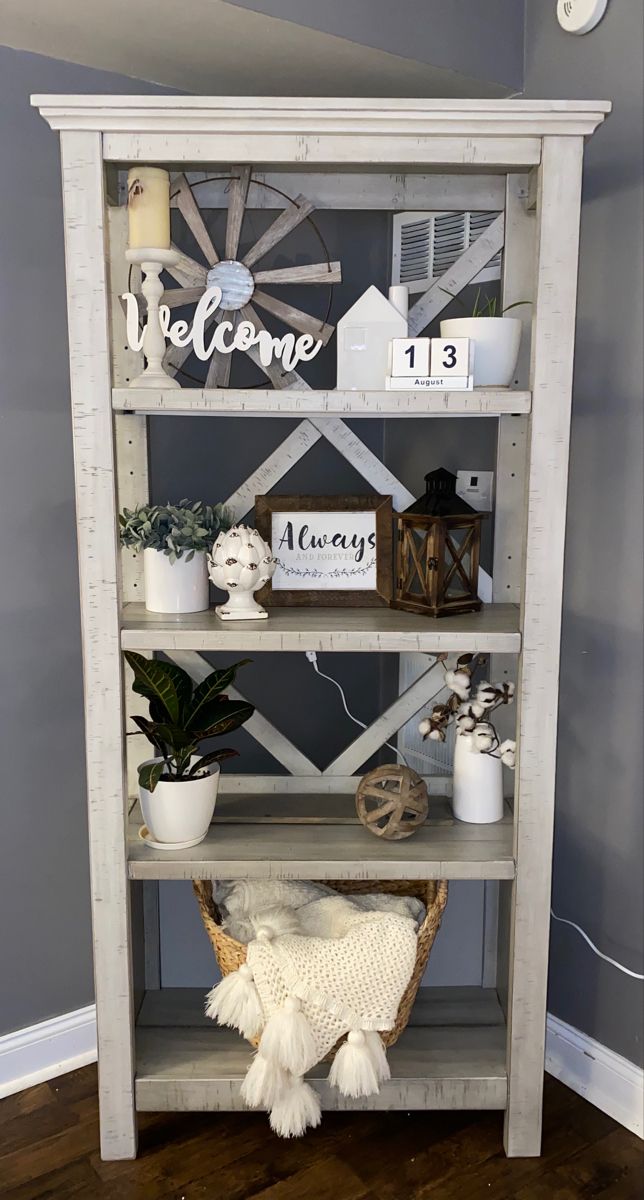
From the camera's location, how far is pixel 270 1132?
1.83 metres

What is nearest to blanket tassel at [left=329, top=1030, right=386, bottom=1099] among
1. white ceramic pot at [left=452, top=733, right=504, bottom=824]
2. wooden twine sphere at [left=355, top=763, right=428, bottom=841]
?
wooden twine sphere at [left=355, top=763, right=428, bottom=841]

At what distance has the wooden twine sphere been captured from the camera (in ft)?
5.81

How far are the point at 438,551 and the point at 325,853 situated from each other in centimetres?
58

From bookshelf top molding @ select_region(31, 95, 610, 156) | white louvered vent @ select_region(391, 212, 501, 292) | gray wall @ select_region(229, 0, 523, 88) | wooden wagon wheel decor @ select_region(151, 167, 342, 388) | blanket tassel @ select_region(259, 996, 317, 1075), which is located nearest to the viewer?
bookshelf top molding @ select_region(31, 95, 610, 156)

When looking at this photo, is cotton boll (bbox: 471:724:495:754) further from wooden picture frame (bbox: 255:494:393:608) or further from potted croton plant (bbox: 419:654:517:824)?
wooden picture frame (bbox: 255:494:393:608)

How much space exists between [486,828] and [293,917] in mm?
397

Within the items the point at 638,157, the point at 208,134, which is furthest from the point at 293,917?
the point at 638,157

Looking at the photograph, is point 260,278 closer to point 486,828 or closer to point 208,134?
point 208,134

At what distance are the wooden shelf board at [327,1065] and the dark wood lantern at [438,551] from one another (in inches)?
32.8

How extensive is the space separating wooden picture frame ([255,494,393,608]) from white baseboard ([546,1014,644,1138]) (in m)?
0.97

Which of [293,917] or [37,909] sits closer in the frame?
[293,917]

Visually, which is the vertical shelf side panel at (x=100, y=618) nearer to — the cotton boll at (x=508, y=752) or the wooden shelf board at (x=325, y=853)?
the wooden shelf board at (x=325, y=853)

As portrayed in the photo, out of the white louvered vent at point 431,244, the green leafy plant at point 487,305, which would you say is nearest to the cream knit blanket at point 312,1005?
the green leafy plant at point 487,305

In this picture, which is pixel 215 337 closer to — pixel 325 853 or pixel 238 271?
pixel 238 271
